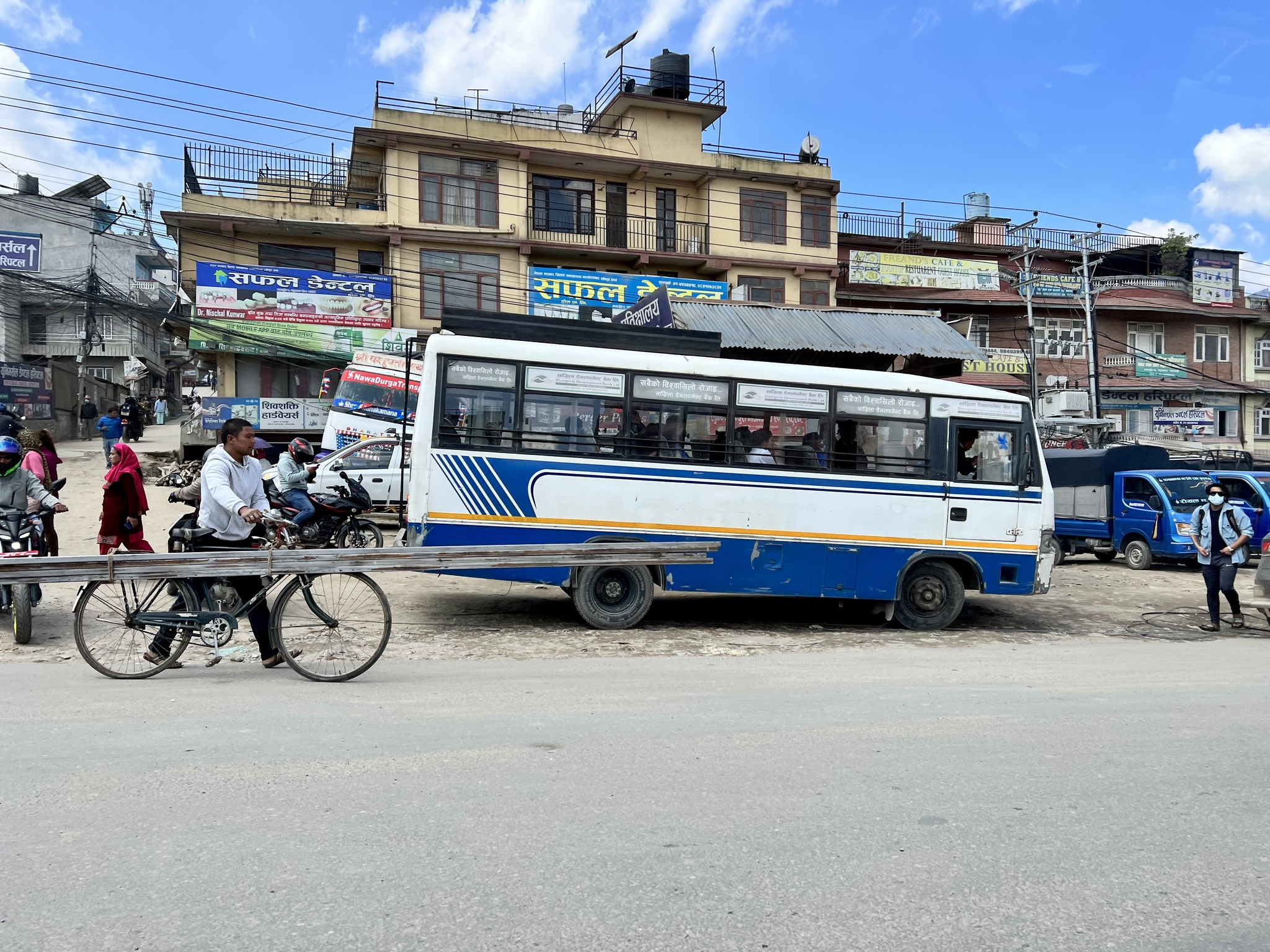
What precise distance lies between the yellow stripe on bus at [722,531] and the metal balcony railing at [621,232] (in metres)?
22.9

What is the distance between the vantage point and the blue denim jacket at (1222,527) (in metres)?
11.2

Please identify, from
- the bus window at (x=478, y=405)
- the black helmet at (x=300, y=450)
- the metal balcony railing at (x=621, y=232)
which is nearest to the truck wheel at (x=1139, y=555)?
the bus window at (x=478, y=405)

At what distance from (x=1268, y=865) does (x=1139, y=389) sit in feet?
128

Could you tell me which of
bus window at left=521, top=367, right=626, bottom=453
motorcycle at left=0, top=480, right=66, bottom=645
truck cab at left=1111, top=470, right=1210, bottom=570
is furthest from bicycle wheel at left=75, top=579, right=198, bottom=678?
truck cab at left=1111, top=470, right=1210, bottom=570

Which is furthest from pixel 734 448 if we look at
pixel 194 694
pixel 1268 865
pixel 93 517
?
pixel 93 517

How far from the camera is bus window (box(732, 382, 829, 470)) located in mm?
10312

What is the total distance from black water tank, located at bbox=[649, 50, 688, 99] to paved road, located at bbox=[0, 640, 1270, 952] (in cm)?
3186

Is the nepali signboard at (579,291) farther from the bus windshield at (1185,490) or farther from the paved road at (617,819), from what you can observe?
the paved road at (617,819)

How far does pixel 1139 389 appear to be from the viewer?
37938 mm

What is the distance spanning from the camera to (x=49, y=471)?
10789 mm

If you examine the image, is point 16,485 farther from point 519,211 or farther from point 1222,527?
point 519,211

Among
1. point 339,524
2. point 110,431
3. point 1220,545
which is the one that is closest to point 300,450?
point 339,524

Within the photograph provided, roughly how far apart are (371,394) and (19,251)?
32519 millimetres

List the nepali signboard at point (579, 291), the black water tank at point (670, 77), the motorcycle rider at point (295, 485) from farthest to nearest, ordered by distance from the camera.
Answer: the black water tank at point (670, 77)
the nepali signboard at point (579, 291)
the motorcycle rider at point (295, 485)
